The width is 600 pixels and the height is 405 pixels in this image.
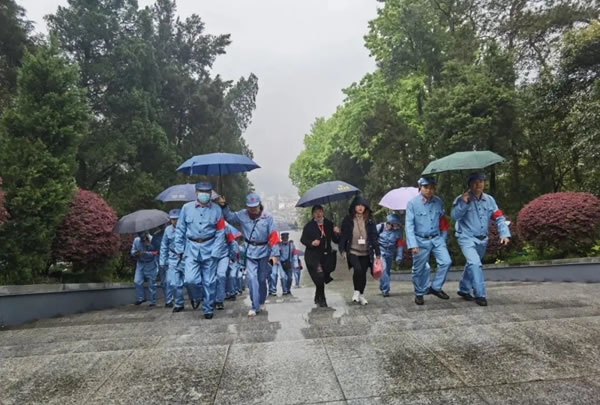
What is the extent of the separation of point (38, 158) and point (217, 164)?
3.48 meters

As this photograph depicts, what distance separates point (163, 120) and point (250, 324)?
2092cm

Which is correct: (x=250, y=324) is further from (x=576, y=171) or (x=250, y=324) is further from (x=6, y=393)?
(x=576, y=171)

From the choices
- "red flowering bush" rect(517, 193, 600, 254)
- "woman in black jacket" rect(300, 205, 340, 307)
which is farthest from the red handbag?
"red flowering bush" rect(517, 193, 600, 254)

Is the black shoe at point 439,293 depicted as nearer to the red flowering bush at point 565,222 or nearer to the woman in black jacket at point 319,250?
the woman in black jacket at point 319,250

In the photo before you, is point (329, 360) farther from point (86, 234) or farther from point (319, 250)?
point (86, 234)

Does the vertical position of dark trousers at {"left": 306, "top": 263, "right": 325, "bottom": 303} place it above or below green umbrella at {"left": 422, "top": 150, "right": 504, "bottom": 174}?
below

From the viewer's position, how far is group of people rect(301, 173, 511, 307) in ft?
20.7

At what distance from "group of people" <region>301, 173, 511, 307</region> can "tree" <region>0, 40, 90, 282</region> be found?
479 cm

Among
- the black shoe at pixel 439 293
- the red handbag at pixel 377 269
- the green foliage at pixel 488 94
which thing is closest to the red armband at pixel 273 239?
the red handbag at pixel 377 269

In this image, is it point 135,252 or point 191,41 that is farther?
point 191,41

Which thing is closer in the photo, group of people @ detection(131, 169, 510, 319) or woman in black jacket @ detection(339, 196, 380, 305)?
group of people @ detection(131, 169, 510, 319)

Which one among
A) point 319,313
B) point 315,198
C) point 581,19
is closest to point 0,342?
point 319,313

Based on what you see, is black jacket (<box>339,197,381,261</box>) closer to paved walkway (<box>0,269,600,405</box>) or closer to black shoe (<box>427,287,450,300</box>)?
black shoe (<box>427,287,450,300</box>)

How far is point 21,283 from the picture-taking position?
24.8 ft
